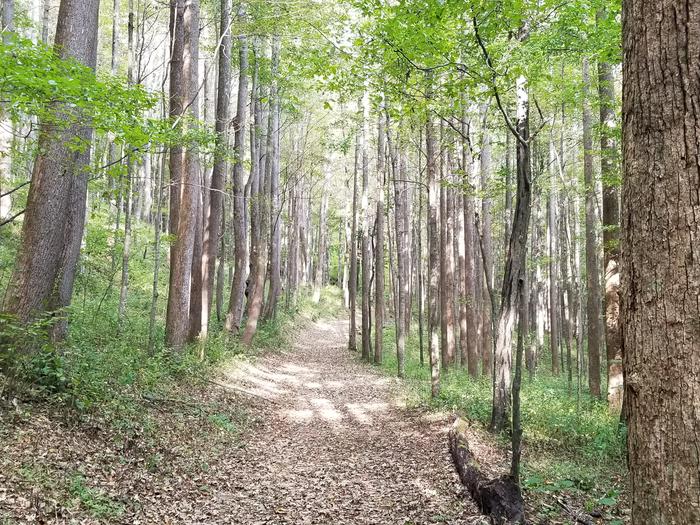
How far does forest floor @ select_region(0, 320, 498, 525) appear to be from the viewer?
14.5 feet

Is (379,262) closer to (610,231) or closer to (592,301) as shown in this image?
(592,301)

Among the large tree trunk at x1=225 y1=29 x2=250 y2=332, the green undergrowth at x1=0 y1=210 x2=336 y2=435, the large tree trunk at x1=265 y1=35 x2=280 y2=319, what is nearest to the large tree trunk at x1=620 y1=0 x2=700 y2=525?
the green undergrowth at x1=0 y1=210 x2=336 y2=435

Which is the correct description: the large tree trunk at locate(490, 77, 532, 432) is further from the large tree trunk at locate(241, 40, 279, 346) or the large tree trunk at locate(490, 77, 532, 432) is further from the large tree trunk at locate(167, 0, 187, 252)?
the large tree trunk at locate(241, 40, 279, 346)

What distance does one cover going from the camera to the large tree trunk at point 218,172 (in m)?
12.4

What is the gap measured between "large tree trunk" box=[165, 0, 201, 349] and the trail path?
1.91 m

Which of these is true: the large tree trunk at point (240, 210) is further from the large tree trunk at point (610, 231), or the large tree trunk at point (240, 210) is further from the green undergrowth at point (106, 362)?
the large tree trunk at point (610, 231)

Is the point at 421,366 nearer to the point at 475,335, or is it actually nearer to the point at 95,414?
the point at 475,335

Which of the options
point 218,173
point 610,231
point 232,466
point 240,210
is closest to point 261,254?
point 240,210

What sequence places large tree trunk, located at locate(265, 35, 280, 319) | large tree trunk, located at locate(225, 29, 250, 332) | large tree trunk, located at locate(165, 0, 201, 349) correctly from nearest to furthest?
large tree trunk, located at locate(165, 0, 201, 349)
large tree trunk, located at locate(225, 29, 250, 332)
large tree trunk, located at locate(265, 35, 280, 319)

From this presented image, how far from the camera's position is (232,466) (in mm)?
6570

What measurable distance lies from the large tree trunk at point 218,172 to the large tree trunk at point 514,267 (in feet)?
23.4

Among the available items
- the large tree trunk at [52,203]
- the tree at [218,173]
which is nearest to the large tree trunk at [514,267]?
the large tree trunk at [52,203]

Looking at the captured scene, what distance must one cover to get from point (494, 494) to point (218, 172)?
36.4ft

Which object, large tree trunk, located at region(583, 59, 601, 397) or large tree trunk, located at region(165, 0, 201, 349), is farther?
large tree trunk, located at region(583, 59, 601, 397)
